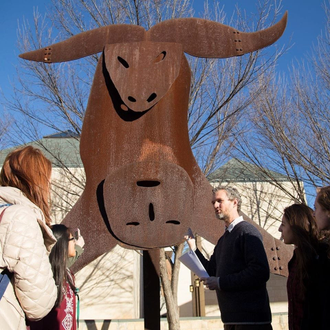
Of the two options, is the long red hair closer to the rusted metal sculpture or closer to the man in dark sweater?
the man in dark sweater

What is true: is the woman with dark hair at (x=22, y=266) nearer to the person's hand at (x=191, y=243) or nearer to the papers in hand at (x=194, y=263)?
the papers in hand at (x=194, y=263)

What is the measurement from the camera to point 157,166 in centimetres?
322

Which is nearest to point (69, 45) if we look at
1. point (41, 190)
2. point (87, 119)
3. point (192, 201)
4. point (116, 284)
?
point (87, 119)

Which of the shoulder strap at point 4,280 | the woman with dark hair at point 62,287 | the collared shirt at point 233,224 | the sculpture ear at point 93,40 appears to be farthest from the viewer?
the sculpture ear at point 93,40

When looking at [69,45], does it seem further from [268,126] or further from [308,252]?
[268,126]

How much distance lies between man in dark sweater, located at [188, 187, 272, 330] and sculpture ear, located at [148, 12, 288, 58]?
1874mm

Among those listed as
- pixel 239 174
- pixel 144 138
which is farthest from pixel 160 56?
pixel 239 174

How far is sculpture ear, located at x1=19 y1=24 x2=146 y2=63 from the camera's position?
3.66 m

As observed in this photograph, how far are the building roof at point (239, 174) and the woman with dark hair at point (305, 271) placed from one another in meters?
6.04

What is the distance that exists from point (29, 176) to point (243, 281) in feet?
4.15

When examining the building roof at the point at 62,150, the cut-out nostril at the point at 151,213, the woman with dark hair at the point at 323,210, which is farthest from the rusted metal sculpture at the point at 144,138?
the building roof at the point at 62,150

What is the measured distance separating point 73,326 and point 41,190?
1.14 m

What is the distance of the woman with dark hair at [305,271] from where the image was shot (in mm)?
1889

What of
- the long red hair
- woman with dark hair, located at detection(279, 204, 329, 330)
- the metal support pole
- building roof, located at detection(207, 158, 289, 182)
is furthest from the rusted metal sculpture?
building roof, located at detection(207, 158, 289, 182)
